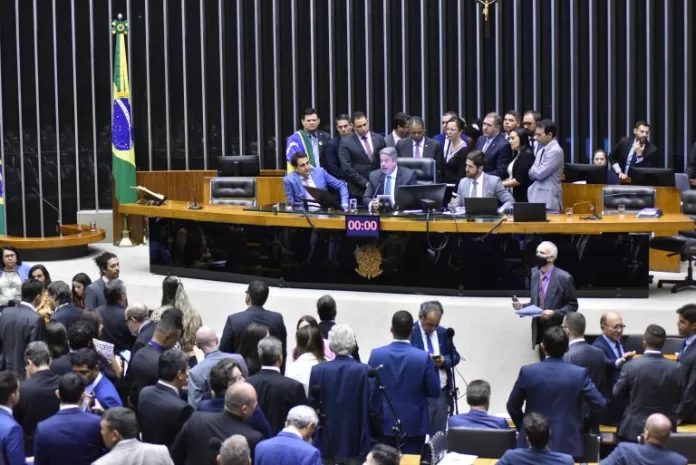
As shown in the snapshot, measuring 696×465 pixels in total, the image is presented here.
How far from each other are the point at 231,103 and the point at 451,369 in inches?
319

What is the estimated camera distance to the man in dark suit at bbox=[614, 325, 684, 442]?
23.0ft

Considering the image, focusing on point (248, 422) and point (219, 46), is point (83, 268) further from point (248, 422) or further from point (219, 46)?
→ point (248, 422)

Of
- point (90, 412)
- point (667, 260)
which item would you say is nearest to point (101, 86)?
point (667, 260)

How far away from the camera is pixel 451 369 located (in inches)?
306

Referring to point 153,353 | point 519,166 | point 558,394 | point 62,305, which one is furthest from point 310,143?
point 558,394

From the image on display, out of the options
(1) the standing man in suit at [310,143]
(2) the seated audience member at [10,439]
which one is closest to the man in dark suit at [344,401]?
(2) the seated audience member at [10,439]

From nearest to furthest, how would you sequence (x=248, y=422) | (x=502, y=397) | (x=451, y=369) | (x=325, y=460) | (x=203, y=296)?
1. (x=248, y=422)
2. (x=325, y=460)
3. (x=451, y=369)
4. (x=502, y=397)
5. (x=203, y=296)

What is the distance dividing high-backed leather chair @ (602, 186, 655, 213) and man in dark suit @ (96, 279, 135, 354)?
15.9 ft

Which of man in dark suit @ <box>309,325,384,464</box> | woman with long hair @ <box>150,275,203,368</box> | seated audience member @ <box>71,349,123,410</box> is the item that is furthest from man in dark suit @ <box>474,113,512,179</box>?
seated audience member @ <box>71,349,123,410</box>

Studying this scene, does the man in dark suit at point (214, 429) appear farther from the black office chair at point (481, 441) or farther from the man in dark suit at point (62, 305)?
the man in dark suit at point (62, 305)

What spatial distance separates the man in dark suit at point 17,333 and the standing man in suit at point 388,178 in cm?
366

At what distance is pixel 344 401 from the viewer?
659 cm

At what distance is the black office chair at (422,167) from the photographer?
37.1ft

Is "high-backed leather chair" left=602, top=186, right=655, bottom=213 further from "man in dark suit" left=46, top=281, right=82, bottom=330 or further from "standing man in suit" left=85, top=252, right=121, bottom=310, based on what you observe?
"man in dark suit" left=46, top=281, right=82, bottom=330
